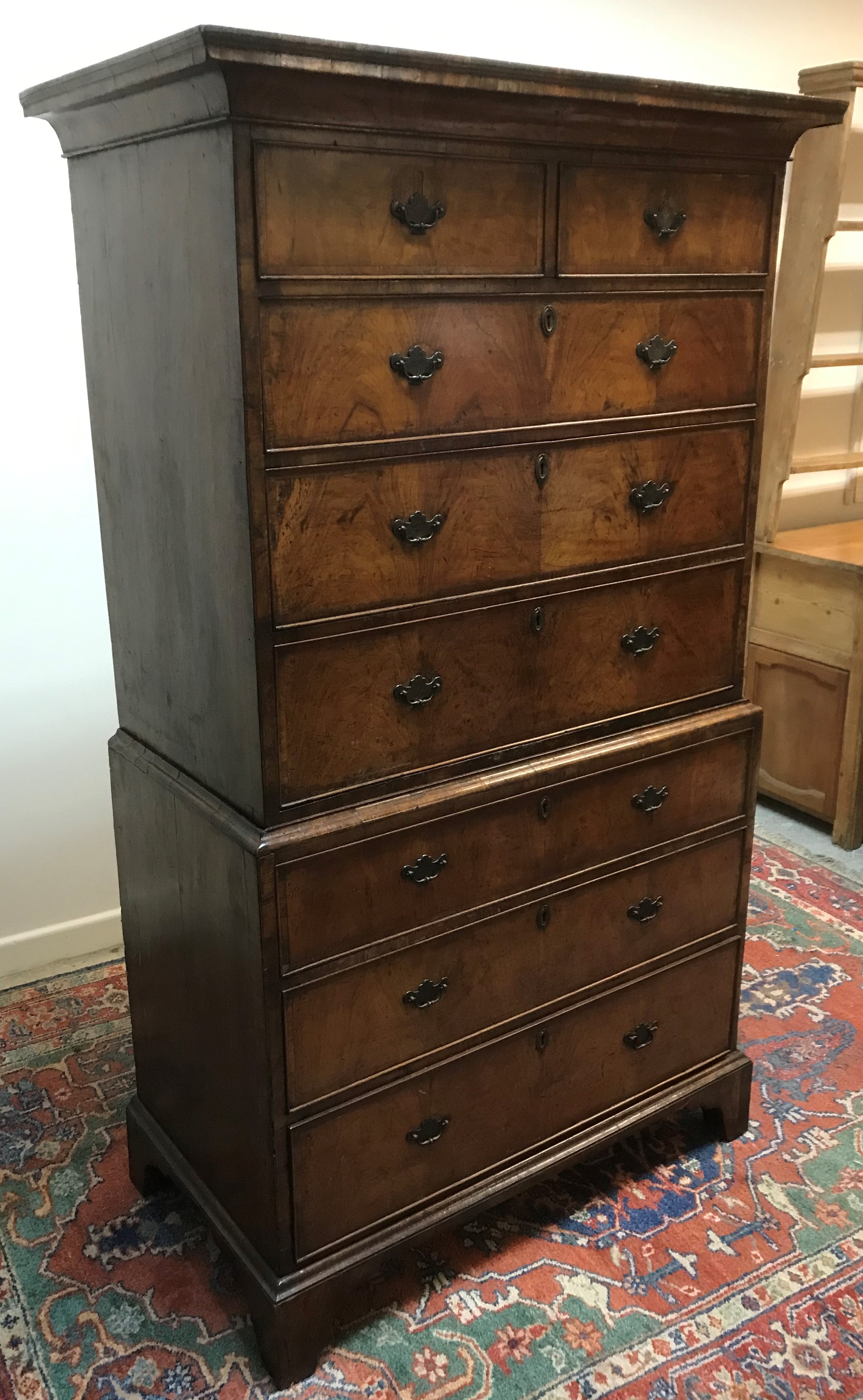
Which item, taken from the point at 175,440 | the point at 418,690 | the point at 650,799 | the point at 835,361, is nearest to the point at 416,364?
the point at 175,440

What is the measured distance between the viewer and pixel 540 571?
5.49 feet

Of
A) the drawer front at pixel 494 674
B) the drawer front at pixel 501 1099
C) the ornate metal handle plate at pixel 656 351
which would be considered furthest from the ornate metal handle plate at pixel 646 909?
the ornate metal handle plate at pixel 656 351

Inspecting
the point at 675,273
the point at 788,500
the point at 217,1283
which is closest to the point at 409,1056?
the point at 217,1283

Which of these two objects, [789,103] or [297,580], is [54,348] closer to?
[297,580]

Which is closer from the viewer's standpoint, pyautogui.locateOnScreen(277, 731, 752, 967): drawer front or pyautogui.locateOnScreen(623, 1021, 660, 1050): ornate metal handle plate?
pyautogui.locateOnScreen(277, 731, 752, 967): drawer front

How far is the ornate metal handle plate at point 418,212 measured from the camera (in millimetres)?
1390

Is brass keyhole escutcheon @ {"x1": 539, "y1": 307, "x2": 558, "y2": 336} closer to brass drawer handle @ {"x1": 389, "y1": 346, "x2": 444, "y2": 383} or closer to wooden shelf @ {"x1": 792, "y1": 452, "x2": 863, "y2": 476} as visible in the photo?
brass drawer handle @ {"x1": 389, "y1": 346, "x2": 444, "y2": 383}

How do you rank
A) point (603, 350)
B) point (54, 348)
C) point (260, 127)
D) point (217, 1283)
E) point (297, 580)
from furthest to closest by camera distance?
point (54, 348) < point (217, 1283) < point (603, 350) < point (297, 580) < point (260, 127)

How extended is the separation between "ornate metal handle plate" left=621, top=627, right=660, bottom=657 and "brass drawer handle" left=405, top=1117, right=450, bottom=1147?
2.63 feet

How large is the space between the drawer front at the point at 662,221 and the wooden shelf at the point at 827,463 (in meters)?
1.57

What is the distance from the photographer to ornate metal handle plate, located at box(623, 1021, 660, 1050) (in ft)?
6.63

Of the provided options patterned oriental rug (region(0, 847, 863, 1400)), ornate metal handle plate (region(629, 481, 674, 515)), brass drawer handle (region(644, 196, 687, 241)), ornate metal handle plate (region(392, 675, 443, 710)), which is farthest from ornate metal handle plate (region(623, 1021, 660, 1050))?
brass drawer handle (region(644, 196, 687, 241))

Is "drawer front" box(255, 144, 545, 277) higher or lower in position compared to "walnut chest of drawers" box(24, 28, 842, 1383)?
higher

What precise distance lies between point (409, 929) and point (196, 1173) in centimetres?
62
